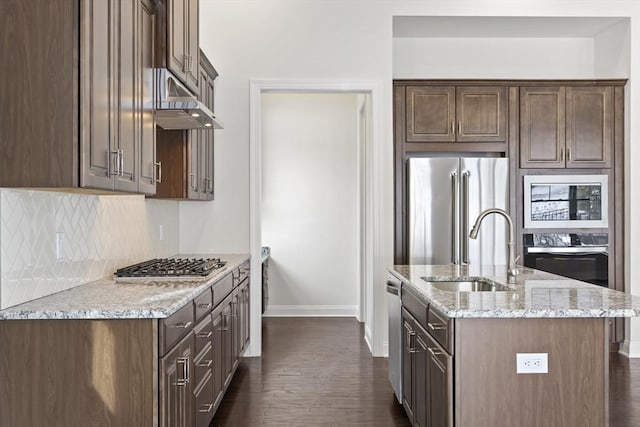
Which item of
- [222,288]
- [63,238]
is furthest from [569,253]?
[63,238]

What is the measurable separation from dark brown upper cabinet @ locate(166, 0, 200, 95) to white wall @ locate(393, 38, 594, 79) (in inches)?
94.5

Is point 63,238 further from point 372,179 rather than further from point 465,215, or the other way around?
point 465,215

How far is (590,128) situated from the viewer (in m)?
4.70

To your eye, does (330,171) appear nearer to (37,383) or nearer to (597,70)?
(597,70)

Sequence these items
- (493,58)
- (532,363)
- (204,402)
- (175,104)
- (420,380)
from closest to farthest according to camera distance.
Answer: (532,363) → (420,380) → (204,402) → (175,104) → (493,58)

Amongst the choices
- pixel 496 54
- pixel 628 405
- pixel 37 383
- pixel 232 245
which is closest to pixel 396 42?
pixel 496 54

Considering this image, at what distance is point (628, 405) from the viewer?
350 centimetres

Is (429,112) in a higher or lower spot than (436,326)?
higher

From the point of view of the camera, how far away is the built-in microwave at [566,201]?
4629 millimetres

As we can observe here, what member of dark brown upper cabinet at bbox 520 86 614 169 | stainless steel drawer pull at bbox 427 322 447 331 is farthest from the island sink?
dark brown upper cabinet at bbox 520 86 614 169

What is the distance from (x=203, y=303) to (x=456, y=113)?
9.89 feet

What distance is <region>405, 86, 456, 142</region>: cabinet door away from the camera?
4.60m

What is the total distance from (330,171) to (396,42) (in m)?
1.87

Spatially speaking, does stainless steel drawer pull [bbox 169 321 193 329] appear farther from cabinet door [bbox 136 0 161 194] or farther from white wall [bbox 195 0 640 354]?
white wall [bbox 195 0 640 354]
